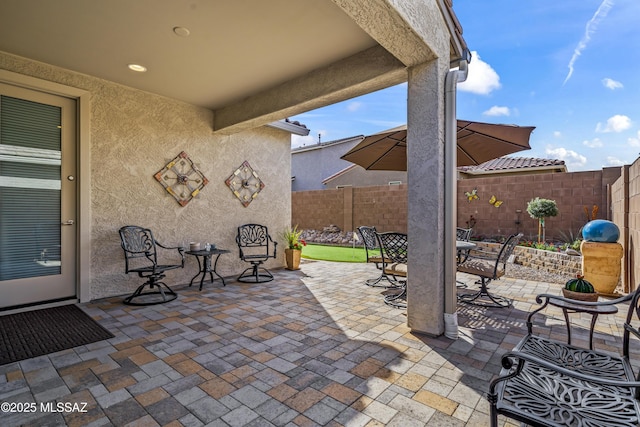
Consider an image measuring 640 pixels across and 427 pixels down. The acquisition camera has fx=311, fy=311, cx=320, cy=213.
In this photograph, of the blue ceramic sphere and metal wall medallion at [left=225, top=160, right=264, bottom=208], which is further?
metal wall medallion at [left=225, top=160, right=264, bottom=208]

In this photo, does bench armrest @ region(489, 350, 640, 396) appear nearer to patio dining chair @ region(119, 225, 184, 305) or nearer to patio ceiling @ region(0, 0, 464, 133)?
patio ceiling @ region(0, 0, 464, 133)

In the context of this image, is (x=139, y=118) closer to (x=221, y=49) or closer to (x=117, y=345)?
(x=221, y=49)

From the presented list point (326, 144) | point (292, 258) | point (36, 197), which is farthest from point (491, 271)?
point (326, 144)

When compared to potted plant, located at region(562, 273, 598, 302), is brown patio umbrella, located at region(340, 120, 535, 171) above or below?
above

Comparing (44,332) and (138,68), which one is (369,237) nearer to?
(138,68)

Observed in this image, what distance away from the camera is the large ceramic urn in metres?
4.47

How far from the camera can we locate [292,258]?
637cm

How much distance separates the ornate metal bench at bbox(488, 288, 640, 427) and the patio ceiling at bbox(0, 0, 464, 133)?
2.37m

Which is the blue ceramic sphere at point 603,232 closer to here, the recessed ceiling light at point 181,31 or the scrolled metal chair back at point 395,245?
the scrolled metal chair back at point 395,245

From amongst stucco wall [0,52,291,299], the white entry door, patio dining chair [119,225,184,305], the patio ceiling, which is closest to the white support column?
the patio ceiling

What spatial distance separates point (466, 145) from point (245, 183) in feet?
12.7

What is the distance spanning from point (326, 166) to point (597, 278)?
1600 cm

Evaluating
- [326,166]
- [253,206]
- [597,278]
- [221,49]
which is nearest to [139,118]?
[221,49]

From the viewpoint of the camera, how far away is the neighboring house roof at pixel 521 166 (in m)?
11.0
